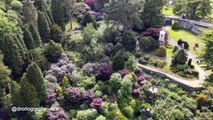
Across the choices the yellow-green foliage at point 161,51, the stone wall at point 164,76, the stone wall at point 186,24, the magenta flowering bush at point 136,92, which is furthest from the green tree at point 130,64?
the stone wall at point 186,24

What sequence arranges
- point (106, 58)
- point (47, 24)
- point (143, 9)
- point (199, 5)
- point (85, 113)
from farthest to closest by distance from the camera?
point (199, 5) → point (143, 9) → point (47, 24) → point (106, 58) → point (85, 113)

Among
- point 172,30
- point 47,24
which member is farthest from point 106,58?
point 172,30

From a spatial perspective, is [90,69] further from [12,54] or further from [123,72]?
[12,54]

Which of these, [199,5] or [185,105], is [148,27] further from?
[185,105]

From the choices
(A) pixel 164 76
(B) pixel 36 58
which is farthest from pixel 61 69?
(A) pixel 164 76

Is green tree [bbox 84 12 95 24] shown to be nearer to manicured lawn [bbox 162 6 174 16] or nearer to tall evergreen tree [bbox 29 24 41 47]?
tall evergreen tree [bbox 29 24 41 47]
